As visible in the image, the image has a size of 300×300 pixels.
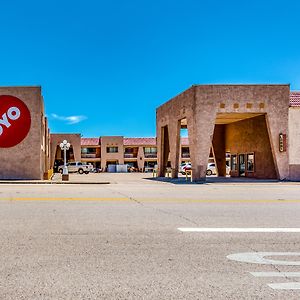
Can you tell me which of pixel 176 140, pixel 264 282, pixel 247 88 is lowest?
pixel 264 282

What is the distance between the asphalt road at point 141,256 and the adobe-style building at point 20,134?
22085mm

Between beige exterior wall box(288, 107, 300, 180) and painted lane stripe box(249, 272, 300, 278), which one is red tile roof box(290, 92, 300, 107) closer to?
beige exterior wall box(288, 107, 300, 180)

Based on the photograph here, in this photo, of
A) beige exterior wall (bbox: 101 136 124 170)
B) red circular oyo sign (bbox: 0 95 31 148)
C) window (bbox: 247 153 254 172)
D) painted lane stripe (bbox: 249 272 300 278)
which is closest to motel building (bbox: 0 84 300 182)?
red circular oyo sign (bbox: 0 95 31 148)

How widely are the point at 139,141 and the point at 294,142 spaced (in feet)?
190

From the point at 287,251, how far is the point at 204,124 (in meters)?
24.6

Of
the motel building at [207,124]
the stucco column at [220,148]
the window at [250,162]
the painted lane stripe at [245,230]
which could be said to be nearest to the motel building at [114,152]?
the stucco column at [220,148]

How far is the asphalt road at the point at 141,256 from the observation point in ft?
14.3

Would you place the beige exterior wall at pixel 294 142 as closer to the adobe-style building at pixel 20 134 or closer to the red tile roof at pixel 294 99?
the red tile roof at pixel 294 99

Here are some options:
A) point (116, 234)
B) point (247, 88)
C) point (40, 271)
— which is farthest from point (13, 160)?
point (40, 271)

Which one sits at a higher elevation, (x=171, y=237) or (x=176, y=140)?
(x=176, y=140)

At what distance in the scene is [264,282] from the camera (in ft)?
15.3

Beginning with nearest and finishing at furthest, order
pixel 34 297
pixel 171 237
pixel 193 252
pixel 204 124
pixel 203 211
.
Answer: pixel 34 297 < pixel 193 252 < pixel 171 237 < pixel 203 211 < pixel 204 124

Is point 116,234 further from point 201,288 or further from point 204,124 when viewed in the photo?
point 204,124

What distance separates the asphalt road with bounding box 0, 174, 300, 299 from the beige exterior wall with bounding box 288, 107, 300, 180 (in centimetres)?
2196
